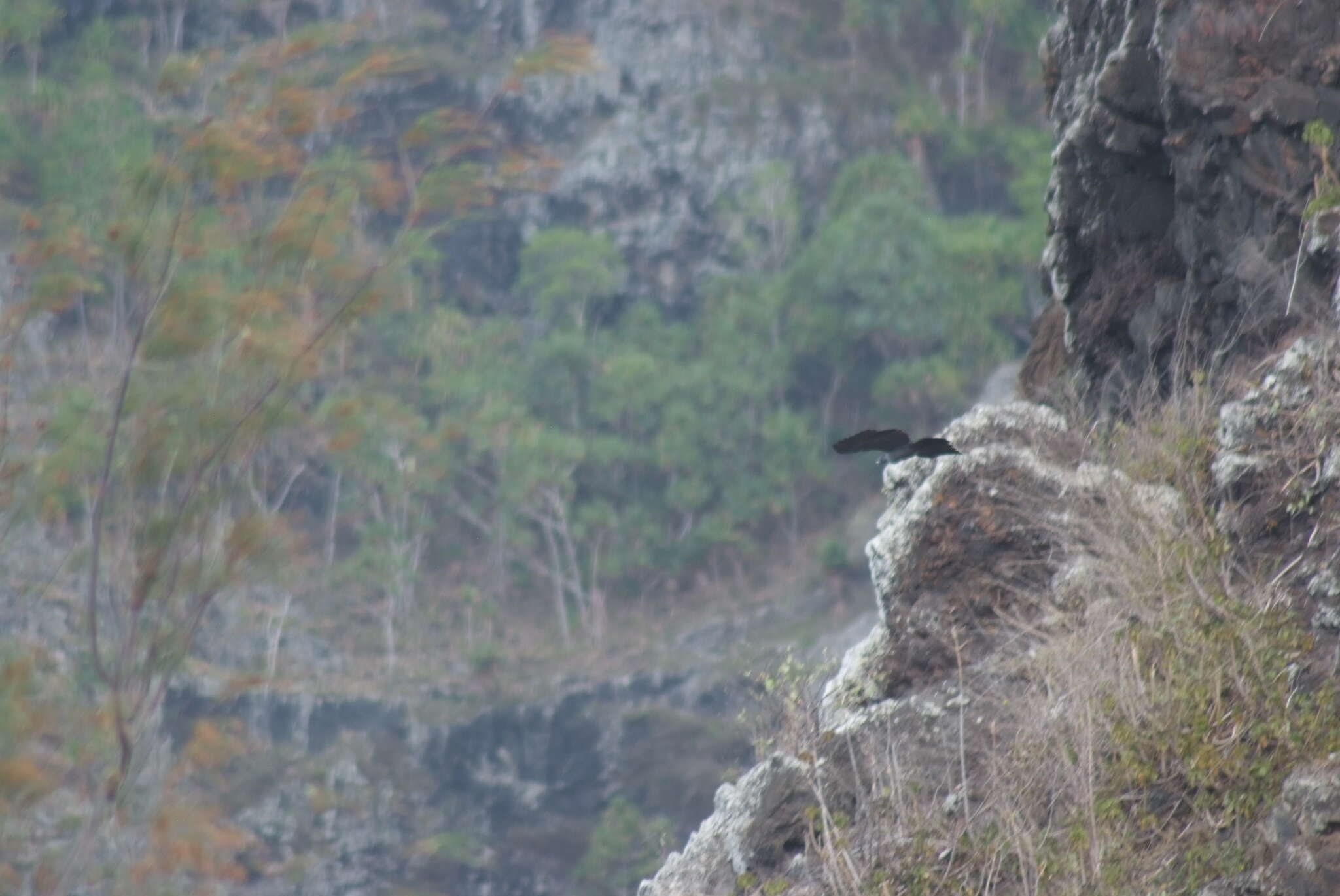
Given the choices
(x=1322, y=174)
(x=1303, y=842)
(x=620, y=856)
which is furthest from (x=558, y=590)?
(x=1303, y=842)

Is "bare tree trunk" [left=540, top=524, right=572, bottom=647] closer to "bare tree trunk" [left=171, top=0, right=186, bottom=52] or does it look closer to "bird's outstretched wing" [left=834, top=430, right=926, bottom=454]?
"bare tree trunk" [left=171, top=0, right=186, bottom=52]

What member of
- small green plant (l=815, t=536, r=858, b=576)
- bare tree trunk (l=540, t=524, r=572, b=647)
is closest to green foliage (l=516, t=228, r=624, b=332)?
bare tree trunk (l=540, t=524, r=572, b=647)

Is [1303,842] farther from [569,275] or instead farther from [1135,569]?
[569,275]

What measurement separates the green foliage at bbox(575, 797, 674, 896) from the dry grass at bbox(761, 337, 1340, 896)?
14431mm

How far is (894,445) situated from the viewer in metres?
4.45

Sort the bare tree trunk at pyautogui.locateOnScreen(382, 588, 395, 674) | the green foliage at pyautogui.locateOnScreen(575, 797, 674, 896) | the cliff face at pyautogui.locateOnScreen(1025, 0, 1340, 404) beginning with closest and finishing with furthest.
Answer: the cliff face at pyautogui.locateOnScreen(1025, 0, 1340, 404) < the green foliage at pyautogui.locateOnScreen(575, 797, 674, 896) < the bare tree trunk at pyautogui.locateOnScreen(382, 588, 395, 674)

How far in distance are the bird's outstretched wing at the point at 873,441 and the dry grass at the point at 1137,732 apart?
0.74 meters

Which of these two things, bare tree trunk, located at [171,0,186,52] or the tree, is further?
bare tree trunk, located at [171,0,186,52]

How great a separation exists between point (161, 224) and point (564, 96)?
86.0ft

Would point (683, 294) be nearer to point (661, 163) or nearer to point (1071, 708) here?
point (661, 163)

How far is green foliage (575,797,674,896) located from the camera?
18.6 meters

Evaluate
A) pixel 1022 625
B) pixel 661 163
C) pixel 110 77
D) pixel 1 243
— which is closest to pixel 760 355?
pixel 661 163

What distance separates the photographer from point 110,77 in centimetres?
2488

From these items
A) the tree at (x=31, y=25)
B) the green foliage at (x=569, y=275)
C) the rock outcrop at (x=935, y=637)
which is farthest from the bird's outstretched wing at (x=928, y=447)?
the green foliage at (x=569, y=275)
